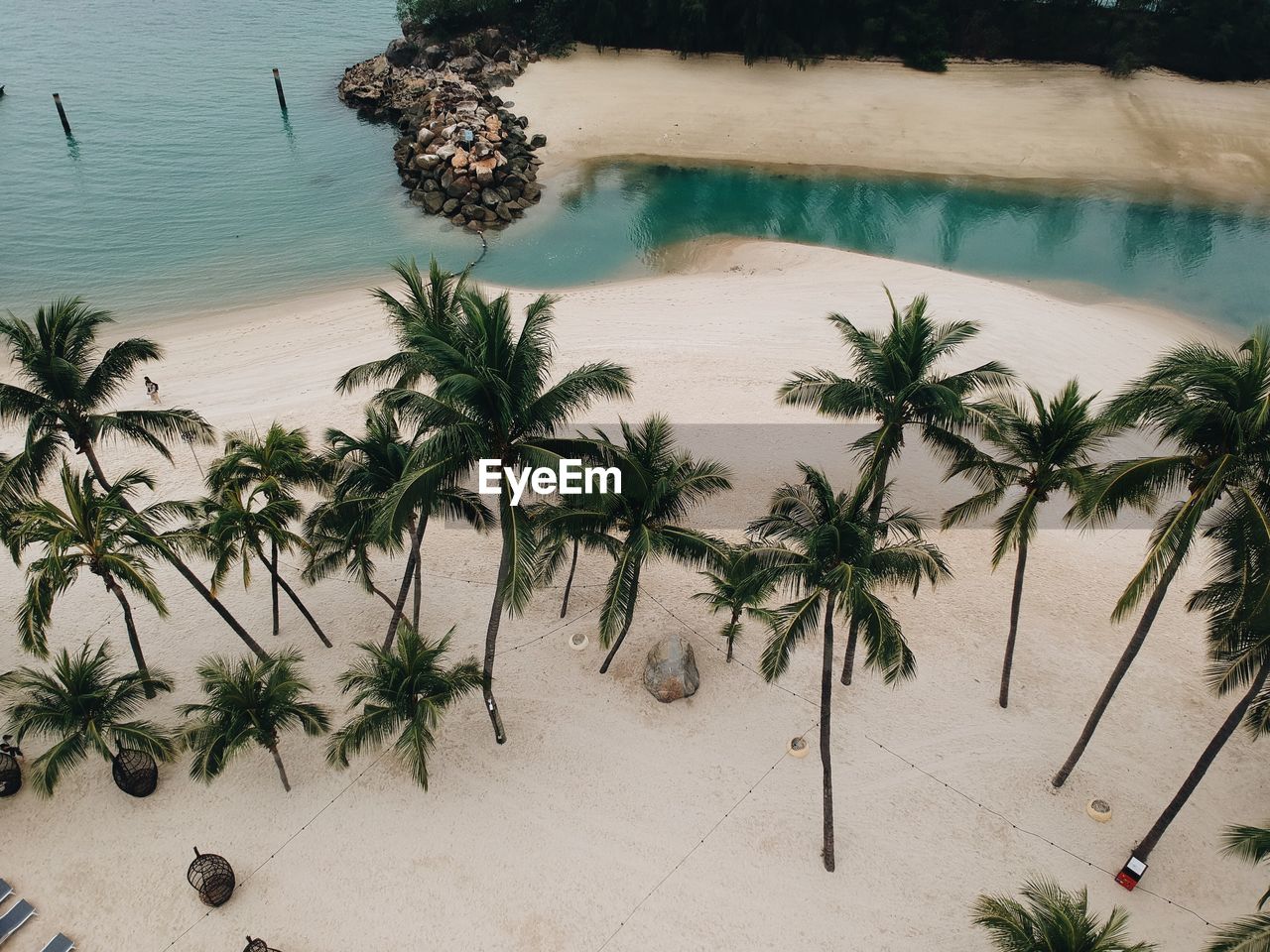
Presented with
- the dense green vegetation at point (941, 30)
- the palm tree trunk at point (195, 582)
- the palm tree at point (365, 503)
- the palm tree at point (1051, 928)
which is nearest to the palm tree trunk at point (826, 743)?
the palm tree at point (1051, 928)

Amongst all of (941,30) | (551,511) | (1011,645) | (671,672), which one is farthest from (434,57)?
(1011,645)

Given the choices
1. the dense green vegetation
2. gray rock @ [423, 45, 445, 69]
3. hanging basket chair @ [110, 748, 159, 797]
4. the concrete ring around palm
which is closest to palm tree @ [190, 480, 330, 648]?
hanging basket chair @ [110, 748, 159, 797]

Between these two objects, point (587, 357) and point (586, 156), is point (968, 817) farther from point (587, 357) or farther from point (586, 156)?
point (586, 156)

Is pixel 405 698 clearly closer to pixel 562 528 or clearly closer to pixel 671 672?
pixel 562 528

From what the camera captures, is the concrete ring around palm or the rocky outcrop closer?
the concrete ring around palm

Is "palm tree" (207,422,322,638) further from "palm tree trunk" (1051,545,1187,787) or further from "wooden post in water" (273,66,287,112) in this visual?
"wooden post in water" (273,66,287,112)

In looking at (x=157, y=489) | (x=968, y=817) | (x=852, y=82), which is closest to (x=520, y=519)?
(x=968, y=817)
